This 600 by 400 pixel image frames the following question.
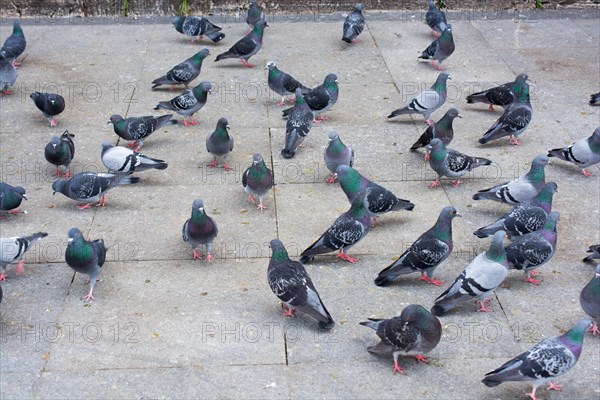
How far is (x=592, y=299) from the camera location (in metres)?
6.80

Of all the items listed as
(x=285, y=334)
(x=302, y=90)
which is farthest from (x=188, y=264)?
(x=302, y=90)

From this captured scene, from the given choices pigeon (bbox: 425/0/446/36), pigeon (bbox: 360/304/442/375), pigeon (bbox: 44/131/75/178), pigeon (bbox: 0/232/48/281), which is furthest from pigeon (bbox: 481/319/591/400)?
pigeon (bbox: 425/0/446/36)

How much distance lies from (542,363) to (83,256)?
3.79 metres

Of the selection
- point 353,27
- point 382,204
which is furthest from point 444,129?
point 353,27

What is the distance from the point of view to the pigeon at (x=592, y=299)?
677 centimetres

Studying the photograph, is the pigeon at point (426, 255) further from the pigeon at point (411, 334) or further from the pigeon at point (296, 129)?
the pigeon at point (296, 129)

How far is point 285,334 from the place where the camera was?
6.88 meters

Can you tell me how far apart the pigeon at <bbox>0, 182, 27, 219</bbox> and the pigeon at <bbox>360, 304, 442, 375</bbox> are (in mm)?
4104

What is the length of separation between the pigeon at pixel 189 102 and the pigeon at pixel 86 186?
199cm

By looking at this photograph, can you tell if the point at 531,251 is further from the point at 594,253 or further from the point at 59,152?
the point at 59,152

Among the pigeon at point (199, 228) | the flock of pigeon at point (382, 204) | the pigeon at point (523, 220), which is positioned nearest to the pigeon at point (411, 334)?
the flock of pigeon at point (382, 204)

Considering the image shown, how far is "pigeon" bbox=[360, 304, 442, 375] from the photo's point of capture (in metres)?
6.30

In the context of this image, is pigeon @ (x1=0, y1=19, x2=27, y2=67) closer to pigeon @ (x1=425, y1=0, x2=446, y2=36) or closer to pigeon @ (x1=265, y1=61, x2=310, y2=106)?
pigeon @ (x1=265, y1=61, x2=310, y2=106)

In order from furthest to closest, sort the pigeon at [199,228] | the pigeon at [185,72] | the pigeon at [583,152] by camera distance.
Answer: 1. the pigeon at [185,72]
2. the pigeon at [583,152]
3. the pigeon at [199,228]
